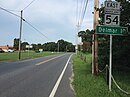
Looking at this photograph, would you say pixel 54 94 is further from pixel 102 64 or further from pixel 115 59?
pixel 102 64

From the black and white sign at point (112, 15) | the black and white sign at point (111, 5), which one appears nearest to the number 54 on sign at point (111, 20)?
the black and white sign at point (112, 15)

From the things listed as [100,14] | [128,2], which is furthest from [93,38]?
[128,2]

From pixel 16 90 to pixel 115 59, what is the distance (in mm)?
11085

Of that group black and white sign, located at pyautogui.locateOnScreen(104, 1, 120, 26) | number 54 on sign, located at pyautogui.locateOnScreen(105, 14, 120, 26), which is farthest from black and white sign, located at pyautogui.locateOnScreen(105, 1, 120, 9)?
number 54 on sign, located at pyautogui.locateOnScreen(105, 14, 120, 26)

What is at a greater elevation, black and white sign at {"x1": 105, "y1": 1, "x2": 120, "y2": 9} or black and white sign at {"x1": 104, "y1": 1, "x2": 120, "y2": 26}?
black and white sign at {"x1": 105, "y1": 1, "x2": 120, "y2": 9}

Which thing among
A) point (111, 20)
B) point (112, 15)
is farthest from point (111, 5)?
point (111, 20)

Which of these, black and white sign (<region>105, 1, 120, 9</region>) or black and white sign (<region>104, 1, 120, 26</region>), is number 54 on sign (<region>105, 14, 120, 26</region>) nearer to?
black and white sign (<region>104, 1, 120, 26</region>)

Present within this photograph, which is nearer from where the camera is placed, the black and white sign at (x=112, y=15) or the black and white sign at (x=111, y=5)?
the black and white sign at (x=112, y=15)

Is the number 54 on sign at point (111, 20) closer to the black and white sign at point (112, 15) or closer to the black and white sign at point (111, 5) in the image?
the black and white sign at point (112, 15)

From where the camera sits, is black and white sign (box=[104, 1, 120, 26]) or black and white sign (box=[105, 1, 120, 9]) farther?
black and white sign (box=[105, 1, 120, 9])

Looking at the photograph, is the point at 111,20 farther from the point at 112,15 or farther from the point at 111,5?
the point at 111,5

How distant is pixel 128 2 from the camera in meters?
18.2

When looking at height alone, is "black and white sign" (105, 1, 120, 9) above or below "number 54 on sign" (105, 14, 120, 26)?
above

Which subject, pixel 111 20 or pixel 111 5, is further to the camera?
pixel 111 5
